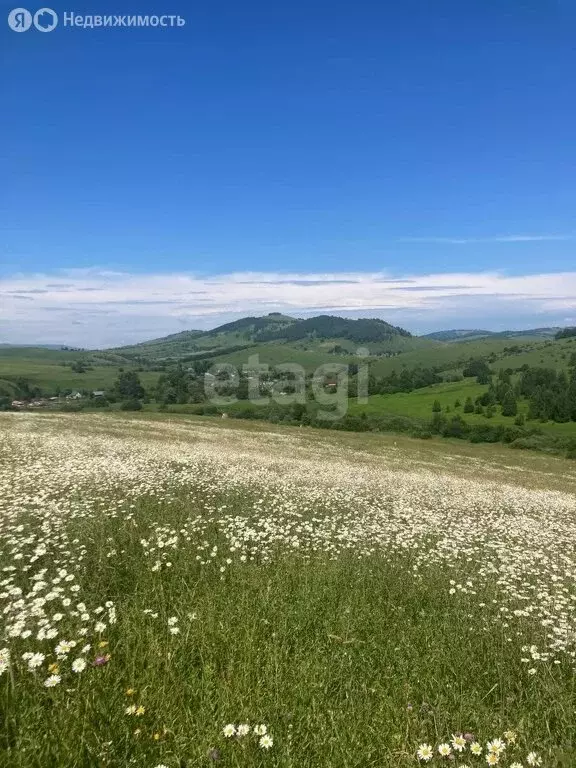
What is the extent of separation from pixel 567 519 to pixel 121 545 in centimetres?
1823

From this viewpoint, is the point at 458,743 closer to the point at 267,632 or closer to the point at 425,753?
the point at 425,753

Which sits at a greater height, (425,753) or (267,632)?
(425,753)

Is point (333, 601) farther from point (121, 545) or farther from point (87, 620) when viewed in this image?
point (121, 545)

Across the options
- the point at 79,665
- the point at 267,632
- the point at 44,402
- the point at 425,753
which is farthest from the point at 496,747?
the point at 44,402

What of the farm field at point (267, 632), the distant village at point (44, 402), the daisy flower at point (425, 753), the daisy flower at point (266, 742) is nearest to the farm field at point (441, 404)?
the distant village at point (44, 402)

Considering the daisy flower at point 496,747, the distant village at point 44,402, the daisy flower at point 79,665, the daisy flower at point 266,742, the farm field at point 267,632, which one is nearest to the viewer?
the daisy flower at point 266,742

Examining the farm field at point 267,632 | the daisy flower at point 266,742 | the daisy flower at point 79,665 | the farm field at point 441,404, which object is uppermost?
the daisy flower at point 79,665

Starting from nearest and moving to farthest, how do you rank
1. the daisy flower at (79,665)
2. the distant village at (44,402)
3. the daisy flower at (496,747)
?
the daisy flower at (496,747), the daisy flower at (79,665), the distant village at (44,402)

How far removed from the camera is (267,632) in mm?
7090

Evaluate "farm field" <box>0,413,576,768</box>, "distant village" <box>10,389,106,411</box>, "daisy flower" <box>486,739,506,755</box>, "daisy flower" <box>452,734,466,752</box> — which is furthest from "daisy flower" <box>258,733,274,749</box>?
"distant village" <box>10,389,106,411</box>

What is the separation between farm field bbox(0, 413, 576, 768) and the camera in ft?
15.4

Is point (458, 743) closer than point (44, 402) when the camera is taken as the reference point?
Yes

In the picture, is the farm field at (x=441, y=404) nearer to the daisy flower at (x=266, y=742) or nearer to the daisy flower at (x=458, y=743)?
the daisy flower at (x=458, y=743)

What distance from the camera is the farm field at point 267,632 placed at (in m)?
4.70
